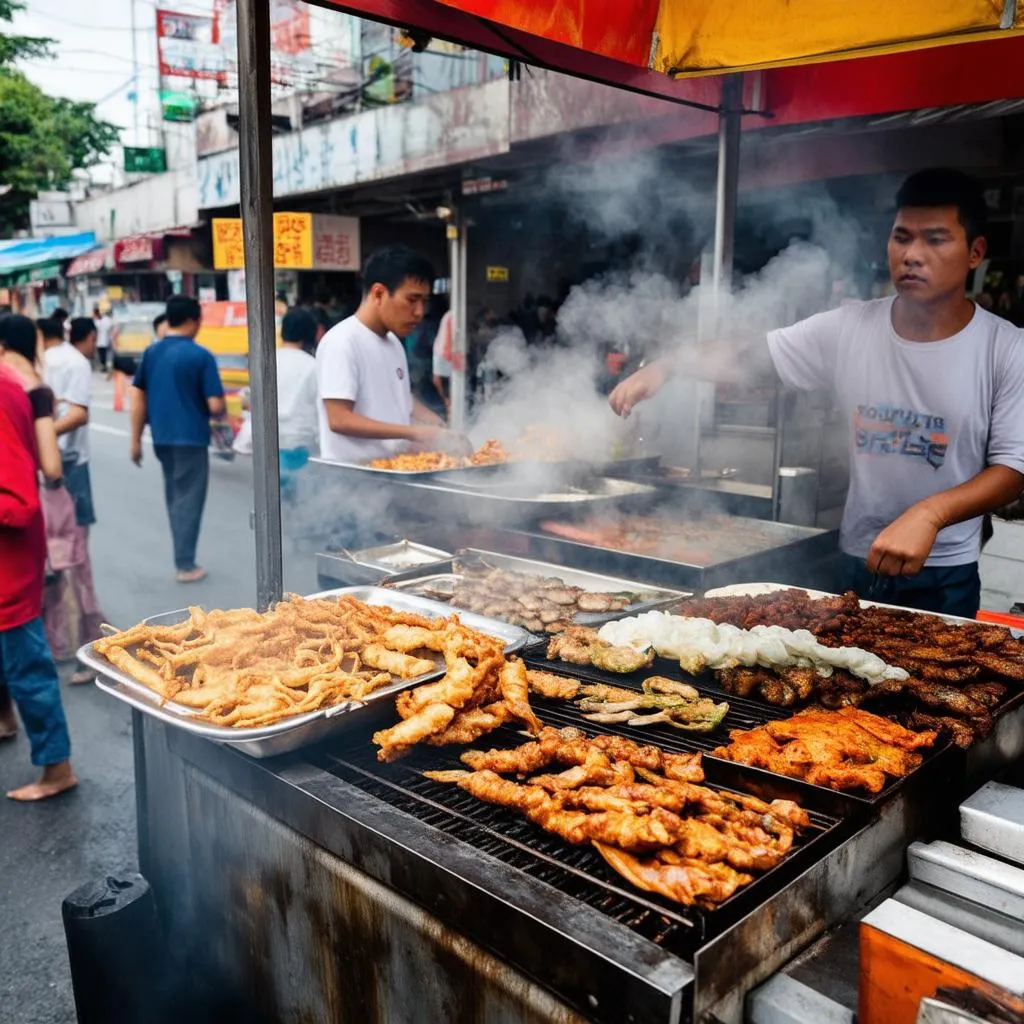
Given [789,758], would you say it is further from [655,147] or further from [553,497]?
[655,147]

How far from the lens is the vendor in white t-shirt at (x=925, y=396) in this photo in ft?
10.9

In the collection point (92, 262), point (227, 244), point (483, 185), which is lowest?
point (227, 244)

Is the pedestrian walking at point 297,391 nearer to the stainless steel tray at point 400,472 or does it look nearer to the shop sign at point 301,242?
the shop sign at point 301,242

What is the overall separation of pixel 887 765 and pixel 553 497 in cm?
341

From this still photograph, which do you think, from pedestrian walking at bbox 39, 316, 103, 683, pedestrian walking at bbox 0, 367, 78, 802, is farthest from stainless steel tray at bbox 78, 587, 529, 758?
pedestrian walking at bbox 39, 316, 103, 683

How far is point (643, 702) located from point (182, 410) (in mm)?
7210

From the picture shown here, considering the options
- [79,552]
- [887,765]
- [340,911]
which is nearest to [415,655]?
[340,911]

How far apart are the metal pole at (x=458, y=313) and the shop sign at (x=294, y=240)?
3.20 meters

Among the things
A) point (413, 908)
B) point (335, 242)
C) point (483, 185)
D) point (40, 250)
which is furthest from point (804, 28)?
point (40, 250)

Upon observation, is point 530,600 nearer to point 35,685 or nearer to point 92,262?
point 35,685

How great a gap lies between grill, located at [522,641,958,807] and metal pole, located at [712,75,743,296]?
3.39 meters

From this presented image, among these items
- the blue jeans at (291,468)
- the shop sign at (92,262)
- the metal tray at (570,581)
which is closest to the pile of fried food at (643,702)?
the metal tray at (570,581)

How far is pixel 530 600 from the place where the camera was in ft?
11.8

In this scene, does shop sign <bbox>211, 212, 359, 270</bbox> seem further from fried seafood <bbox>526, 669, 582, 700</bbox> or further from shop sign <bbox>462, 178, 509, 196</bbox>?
fried seafood <bbox>526, 669, 582, 700</bbox>
